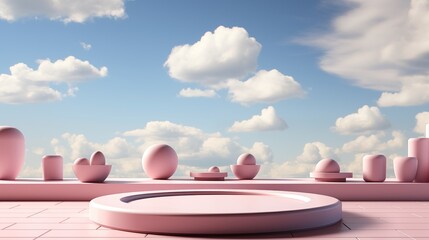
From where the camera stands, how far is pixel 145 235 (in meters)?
4.17

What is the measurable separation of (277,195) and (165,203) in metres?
1.56

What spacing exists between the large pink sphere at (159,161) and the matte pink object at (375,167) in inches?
114

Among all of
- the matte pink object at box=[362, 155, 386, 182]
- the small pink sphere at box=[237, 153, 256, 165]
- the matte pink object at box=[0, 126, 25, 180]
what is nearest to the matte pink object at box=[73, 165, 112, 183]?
the matte pink object at box=[0, 126, 25, 180]

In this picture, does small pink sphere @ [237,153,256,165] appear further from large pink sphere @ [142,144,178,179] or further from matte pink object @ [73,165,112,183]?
matte pink object @ [73,165,112,183]

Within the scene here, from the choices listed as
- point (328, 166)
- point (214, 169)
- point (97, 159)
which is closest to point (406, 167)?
point (328, 166)

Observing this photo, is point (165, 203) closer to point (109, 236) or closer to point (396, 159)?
point (109, 236)

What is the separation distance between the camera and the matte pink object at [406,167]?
7.36 metres

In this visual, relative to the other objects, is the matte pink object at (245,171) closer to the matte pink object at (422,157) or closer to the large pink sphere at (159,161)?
the large pink sphere at (159,161)

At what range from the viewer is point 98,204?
4762 millimetres

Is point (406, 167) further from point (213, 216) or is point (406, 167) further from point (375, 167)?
point (213, 216)

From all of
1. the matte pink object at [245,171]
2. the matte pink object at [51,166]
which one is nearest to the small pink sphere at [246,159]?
the matte pink object at [245,171]

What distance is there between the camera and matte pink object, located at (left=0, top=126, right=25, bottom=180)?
7504 mm

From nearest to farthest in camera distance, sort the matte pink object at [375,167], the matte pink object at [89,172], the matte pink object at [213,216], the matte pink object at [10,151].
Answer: the matte pink object at [213,216] → the matte pink object at [89,172] → the matte pink object at [375,167] → the matte pink object at [10,151]

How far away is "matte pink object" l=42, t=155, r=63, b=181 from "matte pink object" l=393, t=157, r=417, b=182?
5093mm
